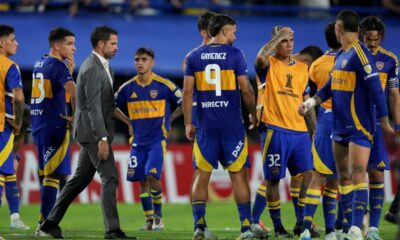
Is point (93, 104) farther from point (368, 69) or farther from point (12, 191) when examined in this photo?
point (12, 191)

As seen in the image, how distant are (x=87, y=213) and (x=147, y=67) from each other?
391 centimetres

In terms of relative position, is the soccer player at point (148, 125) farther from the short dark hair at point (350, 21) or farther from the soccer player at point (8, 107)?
the short dark hair at point (350, 21)

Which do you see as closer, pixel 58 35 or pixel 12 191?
pixel 58 35

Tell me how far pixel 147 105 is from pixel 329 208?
4.13 metres

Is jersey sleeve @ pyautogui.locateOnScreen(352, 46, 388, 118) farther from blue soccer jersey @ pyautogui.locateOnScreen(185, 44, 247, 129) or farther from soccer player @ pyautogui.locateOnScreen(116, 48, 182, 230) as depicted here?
soccer player @ pyautogui.locateOnScreen(116, 48, 182, 230)

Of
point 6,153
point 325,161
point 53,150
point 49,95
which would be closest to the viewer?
point 325,161

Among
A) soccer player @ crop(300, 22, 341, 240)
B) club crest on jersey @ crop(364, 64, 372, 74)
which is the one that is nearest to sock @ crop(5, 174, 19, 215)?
soccer player @ crop(300, 22, 341, 240)

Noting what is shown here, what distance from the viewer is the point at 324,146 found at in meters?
10.9

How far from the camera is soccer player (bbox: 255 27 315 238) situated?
11688mm

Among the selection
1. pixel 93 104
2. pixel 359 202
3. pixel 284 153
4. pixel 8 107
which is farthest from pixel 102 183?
pixel 359 202

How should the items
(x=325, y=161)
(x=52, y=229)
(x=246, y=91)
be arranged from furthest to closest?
1. (x=52, y=229)
2. (x=325, y=161)
3. (x=246, y=91)

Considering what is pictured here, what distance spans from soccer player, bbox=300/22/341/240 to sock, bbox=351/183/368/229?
2.14 feet

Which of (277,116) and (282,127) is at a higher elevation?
(277,116)

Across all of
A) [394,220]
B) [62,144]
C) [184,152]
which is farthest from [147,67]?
[184,152]
